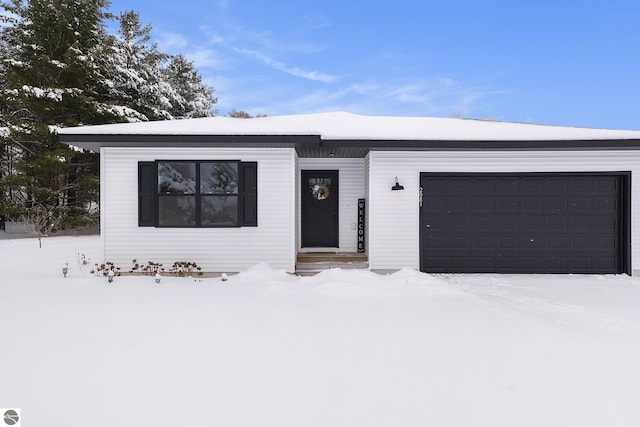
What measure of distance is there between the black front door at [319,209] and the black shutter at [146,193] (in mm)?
3520

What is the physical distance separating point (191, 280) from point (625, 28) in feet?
118

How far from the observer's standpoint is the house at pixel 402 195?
7320 millimetres

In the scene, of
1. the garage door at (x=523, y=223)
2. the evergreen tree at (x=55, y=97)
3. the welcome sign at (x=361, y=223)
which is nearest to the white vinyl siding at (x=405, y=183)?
the garage door at (x=523, y=223)

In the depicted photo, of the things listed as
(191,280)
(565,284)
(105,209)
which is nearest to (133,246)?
(105,209)

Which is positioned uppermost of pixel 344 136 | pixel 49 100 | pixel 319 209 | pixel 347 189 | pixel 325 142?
pixel 49 100

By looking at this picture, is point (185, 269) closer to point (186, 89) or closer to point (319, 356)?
point (319, 356)

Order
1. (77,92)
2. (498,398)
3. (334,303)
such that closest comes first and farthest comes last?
(498,398)
(334,303)
(77,92)

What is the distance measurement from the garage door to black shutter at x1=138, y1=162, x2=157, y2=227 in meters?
5.51

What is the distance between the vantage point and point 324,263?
25.8ft

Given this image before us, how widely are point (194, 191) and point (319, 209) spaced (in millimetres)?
3247

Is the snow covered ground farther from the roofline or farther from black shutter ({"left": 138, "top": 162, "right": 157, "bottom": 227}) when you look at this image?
the roofline

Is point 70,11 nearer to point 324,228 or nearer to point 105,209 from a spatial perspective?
→ point 105,209

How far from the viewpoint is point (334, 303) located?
211 inches

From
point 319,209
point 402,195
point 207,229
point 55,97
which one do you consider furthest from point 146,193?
point 55,97
